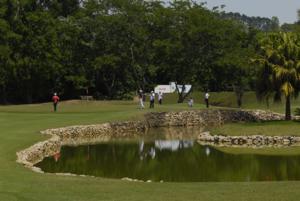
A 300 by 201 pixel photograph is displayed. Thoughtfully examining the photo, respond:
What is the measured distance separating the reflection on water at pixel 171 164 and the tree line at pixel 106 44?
35.5 m

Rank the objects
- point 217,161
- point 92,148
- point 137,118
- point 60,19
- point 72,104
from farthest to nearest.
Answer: point 60,19
point 72,104
point 137,118
point 92,148
point 217,161

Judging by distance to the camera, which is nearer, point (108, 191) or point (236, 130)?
point (108, 191)

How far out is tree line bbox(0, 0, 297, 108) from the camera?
6769 cm

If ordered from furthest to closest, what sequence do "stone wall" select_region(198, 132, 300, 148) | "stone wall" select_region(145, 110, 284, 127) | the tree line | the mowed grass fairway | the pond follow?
the tree line → "stone wall" select_region(145, 110, 284, 127) → "stone wall" select_region(198, 132, 300, 148) → the pond → the mowed grass fairway

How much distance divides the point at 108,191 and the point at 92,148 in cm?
1823

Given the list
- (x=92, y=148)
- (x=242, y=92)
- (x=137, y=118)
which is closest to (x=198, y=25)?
(x=242, y=92)

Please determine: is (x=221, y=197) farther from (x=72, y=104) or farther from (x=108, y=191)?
(x=72, y=104)

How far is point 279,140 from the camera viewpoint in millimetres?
34188

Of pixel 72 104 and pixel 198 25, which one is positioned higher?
pixel 198 25

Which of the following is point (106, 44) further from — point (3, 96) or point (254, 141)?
point (254, 141)

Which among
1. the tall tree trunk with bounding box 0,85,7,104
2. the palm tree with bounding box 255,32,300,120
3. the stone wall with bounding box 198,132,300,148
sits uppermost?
the palm tree with bounding box 255,32,300,120

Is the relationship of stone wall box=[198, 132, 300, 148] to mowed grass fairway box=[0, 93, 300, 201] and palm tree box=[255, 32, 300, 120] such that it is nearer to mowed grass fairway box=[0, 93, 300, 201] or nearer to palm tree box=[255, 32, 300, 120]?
palm tree box=[255, 32, 300, 120]

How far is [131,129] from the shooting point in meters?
44.7

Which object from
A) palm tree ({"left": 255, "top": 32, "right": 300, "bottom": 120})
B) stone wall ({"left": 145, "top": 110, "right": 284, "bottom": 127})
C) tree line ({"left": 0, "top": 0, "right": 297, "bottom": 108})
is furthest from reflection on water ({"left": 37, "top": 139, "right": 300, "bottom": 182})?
tree line ({"left": 0, "top": 0, "right": 297, "bottom": 108})
